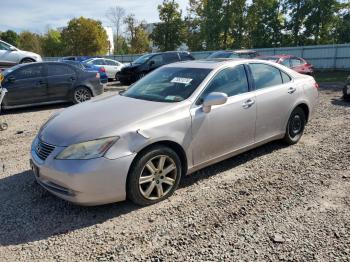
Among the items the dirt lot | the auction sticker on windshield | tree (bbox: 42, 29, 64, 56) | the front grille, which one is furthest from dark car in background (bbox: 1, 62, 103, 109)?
tree (bbox: 42, 29, 64, 56)

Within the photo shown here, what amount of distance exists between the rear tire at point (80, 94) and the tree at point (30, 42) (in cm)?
4767

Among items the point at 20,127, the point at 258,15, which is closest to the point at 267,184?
the point at 20,127

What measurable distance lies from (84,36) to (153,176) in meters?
42.8

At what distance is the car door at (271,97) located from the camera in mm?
4988

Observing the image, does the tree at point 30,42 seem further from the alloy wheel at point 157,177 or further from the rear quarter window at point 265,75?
the alloy wheel at point 157,177

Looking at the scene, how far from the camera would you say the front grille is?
3.69 metres

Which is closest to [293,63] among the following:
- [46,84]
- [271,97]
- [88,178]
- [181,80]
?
[46,84]

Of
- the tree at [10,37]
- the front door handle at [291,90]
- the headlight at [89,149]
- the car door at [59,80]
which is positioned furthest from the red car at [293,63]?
the tree at [10,37]

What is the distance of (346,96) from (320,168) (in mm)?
6707

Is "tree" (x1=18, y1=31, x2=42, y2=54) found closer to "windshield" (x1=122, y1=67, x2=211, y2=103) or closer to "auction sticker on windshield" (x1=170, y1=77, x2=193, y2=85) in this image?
"windshield" (x1=122, y1=67, x2=211, y2=103)

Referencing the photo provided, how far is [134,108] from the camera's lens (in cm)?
414

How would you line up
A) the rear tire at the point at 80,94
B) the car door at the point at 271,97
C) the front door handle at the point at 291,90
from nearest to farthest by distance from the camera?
the car door at the point at 271,97 → the front door handle at the point at 291,90 → the rear tire at the point at 80,94

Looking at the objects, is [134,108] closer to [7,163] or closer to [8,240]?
[8,240]

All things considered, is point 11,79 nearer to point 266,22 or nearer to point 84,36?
point 266,22
